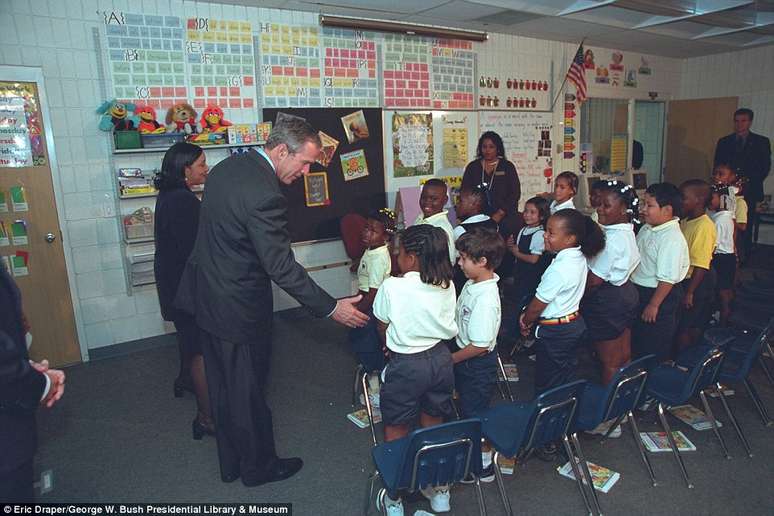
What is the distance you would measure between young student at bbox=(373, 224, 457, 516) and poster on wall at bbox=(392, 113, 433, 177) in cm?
337

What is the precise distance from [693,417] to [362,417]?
2.01 metres

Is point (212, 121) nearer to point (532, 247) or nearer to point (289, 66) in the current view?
point (289, 66)

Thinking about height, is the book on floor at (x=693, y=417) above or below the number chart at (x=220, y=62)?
below

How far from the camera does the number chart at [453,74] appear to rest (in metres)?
5.66

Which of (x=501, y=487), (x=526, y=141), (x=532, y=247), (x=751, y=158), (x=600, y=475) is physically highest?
(x=526, y=141)

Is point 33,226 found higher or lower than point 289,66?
lower

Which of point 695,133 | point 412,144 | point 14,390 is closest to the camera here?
point 14,390

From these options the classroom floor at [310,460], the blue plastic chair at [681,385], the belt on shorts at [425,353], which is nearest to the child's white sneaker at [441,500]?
the classroom floor at [310,460]

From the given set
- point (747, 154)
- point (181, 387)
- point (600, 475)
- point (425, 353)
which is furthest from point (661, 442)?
point (747, 154)

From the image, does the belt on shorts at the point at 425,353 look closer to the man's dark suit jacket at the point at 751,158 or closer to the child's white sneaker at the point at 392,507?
the child's white sneaker at the point at 392,507

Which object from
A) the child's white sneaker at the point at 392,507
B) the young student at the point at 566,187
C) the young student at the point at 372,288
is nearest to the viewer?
the child's white sneaker at the point at 392,507

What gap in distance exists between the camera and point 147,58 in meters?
4.10

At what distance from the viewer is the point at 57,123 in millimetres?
3867

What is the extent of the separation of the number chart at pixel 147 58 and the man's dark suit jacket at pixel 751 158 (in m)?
5.99
